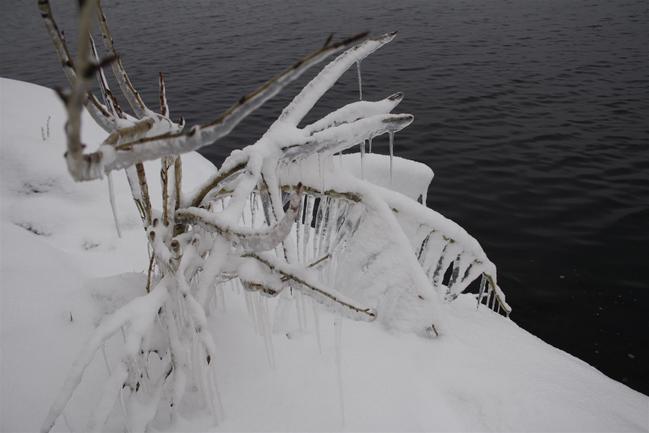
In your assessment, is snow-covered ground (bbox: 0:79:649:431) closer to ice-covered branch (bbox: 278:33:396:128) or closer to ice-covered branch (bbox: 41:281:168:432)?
ice-covered branch (bbox: 41:281:168:432)

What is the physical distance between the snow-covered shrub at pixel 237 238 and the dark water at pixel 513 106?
3193 millimetres

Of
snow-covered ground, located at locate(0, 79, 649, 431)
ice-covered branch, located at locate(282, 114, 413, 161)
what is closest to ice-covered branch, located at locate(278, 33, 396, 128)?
ice-covered branch, located at locate(282, 114, 413, 161)

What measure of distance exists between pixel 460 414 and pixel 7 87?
7.23 metres

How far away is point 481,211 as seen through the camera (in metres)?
6.23

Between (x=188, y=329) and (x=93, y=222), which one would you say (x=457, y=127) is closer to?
(x=93, y=222)

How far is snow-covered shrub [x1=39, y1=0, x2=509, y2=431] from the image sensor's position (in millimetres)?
1249

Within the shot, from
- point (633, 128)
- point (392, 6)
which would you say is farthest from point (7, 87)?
point (392, 6)

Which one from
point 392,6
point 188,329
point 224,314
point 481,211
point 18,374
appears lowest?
point 481,211

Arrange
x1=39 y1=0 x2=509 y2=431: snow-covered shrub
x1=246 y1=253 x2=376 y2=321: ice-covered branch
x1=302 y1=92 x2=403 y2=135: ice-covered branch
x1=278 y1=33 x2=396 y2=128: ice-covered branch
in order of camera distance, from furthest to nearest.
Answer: x1=302 y1=92 x2=403 y2=135: ice-covered branch < x1=278 y1=33 x2=396 y2=128: ice-covered branch < x1=246 y1=253 x2=376 y2=321: ice-covered branch < x1=39 y1=0 x2=509 y2=431: snow-covered shrub

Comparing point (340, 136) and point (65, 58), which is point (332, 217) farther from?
point (65, 58)

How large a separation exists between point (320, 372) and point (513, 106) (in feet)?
31.2

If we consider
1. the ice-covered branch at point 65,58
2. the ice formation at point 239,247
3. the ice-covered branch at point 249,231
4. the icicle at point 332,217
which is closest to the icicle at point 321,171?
the ice formation at point 239,247

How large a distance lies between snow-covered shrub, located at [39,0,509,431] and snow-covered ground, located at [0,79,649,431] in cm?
14

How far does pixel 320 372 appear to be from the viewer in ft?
6.17
